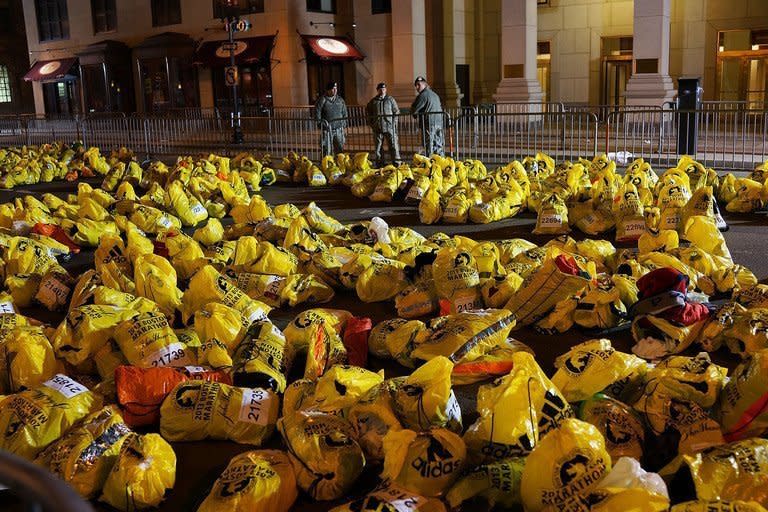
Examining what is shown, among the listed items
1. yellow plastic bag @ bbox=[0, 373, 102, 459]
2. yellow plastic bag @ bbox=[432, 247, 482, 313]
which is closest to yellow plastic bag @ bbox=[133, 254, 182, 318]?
yellow plastic bag @ bbox=[0, 373, 102, 459]

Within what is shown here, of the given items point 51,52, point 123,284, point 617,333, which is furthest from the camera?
point 51,52

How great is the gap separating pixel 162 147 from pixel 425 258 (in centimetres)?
1586

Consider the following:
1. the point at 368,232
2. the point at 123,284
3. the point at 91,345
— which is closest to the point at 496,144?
the point at 368,232

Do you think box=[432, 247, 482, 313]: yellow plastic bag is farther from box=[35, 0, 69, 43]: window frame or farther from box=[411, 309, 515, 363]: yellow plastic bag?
box=[35, 0, 69, 43]: window frame

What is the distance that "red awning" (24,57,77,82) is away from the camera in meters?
32.7

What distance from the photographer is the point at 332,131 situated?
16781 millimetres

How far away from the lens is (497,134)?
16156 mm

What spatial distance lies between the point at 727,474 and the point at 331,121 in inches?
567

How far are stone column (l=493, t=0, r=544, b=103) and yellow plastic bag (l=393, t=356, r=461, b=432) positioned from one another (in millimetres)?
18449

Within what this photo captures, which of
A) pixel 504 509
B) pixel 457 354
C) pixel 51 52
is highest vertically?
pixel 51 52

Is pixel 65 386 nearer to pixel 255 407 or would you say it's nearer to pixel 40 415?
pixel 40 415

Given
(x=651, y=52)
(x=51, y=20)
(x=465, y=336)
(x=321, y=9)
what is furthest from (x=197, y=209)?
Answer: (x=51, y=20)

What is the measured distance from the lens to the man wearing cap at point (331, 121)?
16.5 metres

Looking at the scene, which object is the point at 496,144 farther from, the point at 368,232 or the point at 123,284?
the point at 123,284
